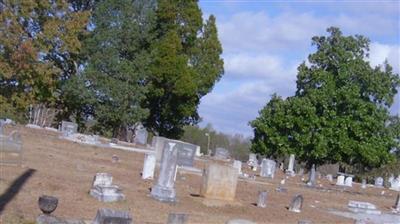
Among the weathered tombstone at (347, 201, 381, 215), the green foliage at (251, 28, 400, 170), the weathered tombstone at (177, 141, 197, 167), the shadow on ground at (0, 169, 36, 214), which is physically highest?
the green foliage at (251, 28, 400, 170)

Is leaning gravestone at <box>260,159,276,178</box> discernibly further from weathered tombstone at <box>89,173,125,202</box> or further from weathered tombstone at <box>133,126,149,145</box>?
weathered tombstone at <box>89,173,125,202</box>

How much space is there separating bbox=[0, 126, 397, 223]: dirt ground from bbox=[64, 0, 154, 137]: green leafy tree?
15.2 m

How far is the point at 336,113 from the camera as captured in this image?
146 feet

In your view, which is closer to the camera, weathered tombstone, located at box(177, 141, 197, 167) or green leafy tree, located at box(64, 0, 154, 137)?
weathered tombstone, located at box(177, 141, 197, 167)

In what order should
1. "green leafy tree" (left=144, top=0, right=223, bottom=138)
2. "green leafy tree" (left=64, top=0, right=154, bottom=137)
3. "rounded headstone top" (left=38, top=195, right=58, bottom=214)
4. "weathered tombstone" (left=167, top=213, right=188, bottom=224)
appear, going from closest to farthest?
"rounded headstone top" (left=38, top=195, right=58, bottom=214)
"weathered tombstone" (left=167, top=213, right=188, bottom=224)
"green leafy tree" (left=64, top=0, right=154, bottom=137)
"green leafy tree" (left=144, top=0, right=223, bottom=138)

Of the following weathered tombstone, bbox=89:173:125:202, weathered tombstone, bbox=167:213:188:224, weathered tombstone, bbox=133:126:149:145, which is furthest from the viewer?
weathered tombstone, bbox=133:126:149:145

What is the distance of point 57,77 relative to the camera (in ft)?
133

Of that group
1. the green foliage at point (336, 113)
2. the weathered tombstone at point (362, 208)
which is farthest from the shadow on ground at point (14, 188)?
the green foliage at point (336, 113)

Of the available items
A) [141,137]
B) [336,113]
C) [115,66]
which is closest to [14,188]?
[141,137]

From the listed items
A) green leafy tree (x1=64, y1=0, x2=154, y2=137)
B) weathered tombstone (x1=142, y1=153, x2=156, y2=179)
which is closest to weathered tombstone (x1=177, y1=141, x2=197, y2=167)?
weathered tombstone (x1=142, y1=153, x2=156, y2=179)

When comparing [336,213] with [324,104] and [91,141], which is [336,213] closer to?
[91,141]

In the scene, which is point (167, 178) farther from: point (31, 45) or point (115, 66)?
point (115, 66)

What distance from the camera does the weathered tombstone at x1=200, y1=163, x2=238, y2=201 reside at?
17141mm

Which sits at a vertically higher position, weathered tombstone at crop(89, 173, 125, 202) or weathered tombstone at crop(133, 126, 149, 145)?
weathered tombstone at crop(133, 126, 149, 145)
